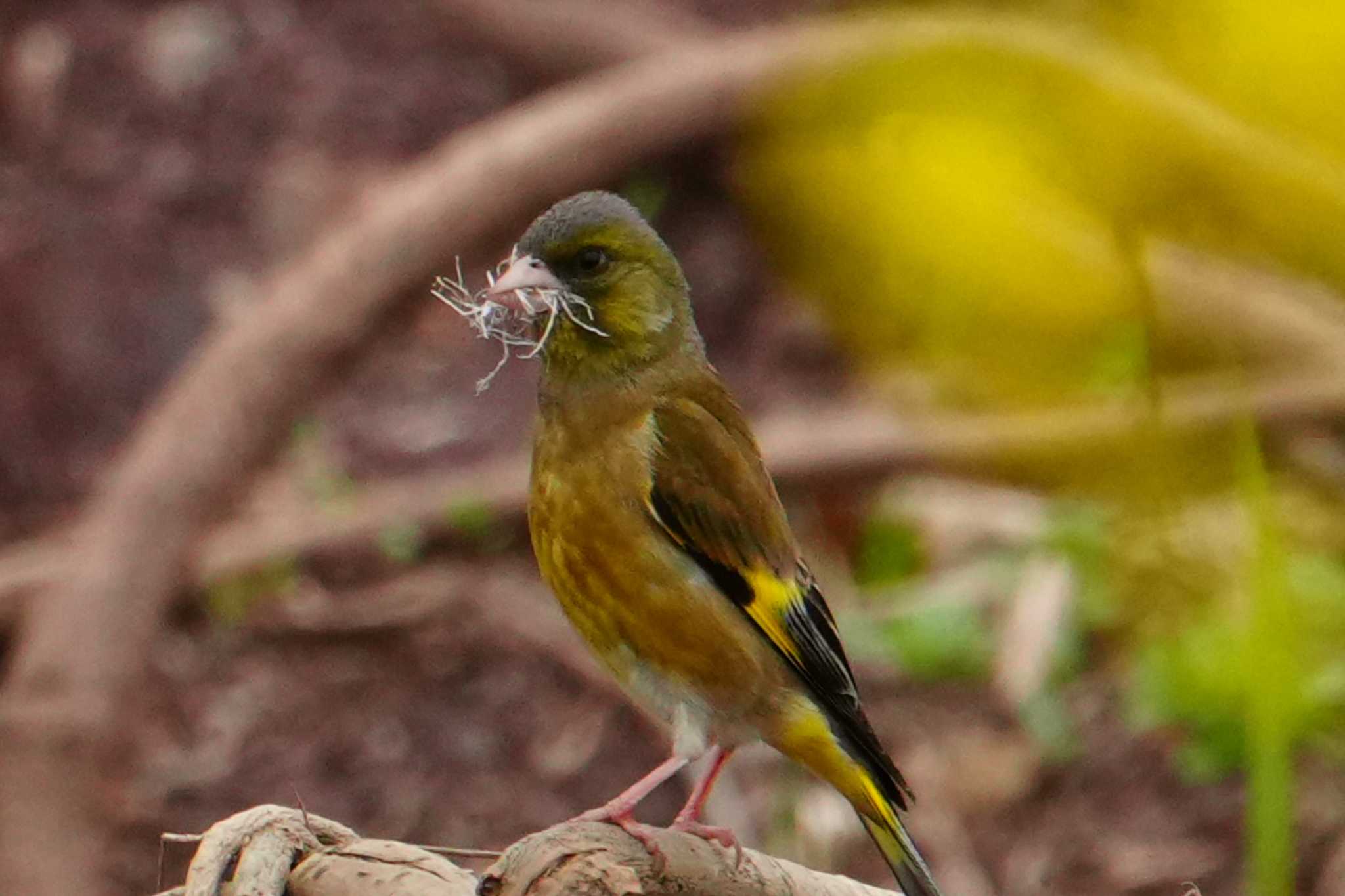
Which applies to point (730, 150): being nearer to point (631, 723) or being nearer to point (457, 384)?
point (457, 384)

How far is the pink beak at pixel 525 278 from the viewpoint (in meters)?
2.72

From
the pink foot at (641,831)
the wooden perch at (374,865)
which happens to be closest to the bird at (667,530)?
the pink foot at (641,831)

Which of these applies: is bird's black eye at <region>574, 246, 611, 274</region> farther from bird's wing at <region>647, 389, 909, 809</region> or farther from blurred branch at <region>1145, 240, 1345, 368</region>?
blurred branch at <region>1145, 240, 1345, 368</region>

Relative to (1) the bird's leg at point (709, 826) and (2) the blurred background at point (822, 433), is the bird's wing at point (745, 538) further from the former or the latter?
(2) the blurred background at point (822, 433)

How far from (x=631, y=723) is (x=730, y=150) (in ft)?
7.41

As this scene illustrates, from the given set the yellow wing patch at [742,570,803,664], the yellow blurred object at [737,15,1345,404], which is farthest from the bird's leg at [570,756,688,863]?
the yellow blurred object at [737,15,1345,404]

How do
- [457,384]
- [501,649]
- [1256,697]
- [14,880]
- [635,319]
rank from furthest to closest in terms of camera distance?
[457,384] → [501,649] → [14,880] → [1256,697] → [635,319]

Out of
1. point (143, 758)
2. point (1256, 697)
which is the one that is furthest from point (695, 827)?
point (143, 758)

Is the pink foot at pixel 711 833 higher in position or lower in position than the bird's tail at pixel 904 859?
higher

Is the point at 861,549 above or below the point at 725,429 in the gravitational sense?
below

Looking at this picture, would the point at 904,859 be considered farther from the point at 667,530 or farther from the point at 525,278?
the point at 525,278

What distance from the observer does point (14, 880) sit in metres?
4.93

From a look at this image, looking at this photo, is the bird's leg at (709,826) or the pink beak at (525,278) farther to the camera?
the pink beak at (525,278)

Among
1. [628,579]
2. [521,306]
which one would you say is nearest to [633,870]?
[628,579]
